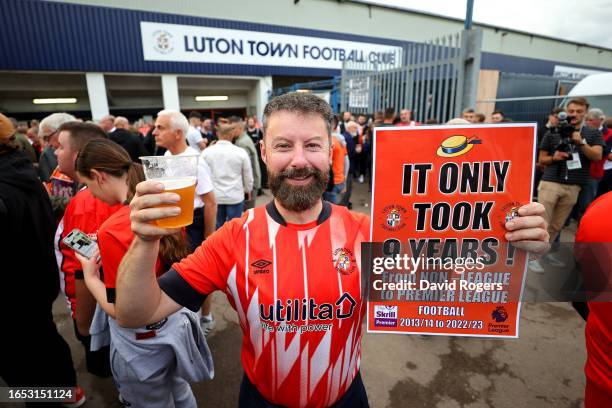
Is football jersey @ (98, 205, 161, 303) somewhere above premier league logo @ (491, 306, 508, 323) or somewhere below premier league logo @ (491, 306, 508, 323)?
above

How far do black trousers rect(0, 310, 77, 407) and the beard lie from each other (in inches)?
84.5

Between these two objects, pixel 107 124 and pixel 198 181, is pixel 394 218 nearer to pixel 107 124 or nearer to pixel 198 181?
pixel 198 181

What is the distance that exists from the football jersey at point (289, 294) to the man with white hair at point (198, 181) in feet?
6.48

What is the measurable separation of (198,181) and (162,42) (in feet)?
48.7

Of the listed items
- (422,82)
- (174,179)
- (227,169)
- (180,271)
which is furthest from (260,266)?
(422,82)

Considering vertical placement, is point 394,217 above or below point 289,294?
above

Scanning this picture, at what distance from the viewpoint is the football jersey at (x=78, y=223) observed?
2.04m

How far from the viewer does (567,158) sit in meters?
3.94

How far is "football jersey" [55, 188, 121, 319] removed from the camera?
204cm

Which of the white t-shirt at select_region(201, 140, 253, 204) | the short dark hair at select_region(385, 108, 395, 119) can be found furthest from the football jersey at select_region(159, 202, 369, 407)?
the short dark hair at select_region(385, 108, 395, 119)

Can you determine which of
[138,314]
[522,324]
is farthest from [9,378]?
[522,324]

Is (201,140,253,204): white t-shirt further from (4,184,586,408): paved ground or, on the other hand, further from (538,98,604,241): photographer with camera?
(538,98,604,241): photographer with camera

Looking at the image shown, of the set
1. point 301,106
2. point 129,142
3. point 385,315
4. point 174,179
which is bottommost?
point 385,315

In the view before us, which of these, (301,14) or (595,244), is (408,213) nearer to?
(595,244)
